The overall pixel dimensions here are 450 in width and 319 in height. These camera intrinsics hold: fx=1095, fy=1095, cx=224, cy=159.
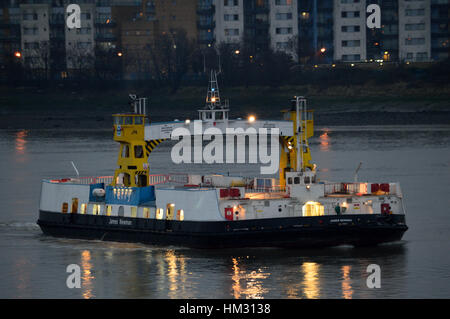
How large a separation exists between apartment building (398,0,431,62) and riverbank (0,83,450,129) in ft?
79.3

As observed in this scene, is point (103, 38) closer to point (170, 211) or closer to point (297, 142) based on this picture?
point (297, 142)

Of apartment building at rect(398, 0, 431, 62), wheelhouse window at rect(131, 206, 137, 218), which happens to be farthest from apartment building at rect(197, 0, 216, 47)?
wheelhouse window at rect(131, 206, 137, 218)

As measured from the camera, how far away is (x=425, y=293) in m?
38.9

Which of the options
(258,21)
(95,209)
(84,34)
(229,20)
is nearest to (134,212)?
(95,209)

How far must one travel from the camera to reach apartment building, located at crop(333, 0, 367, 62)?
153 meters

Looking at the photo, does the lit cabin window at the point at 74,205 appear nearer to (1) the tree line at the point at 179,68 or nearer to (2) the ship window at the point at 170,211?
(2) the ship window at the point at 170,211

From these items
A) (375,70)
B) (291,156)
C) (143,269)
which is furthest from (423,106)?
(143,269)

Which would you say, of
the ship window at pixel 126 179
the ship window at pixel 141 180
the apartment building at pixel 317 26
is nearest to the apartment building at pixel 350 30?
the apartment building at pixel 317 26

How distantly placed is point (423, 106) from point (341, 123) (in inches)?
399

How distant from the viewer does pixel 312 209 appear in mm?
45969

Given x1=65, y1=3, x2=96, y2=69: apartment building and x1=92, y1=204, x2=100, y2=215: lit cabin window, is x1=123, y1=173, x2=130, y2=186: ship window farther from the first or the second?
x1=65, y1=3, x2=96, y2=69: apartment building

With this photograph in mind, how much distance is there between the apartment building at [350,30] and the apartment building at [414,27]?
5901 millimetres

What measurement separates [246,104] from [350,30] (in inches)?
1309

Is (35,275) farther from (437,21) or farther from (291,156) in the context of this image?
(437,21)
